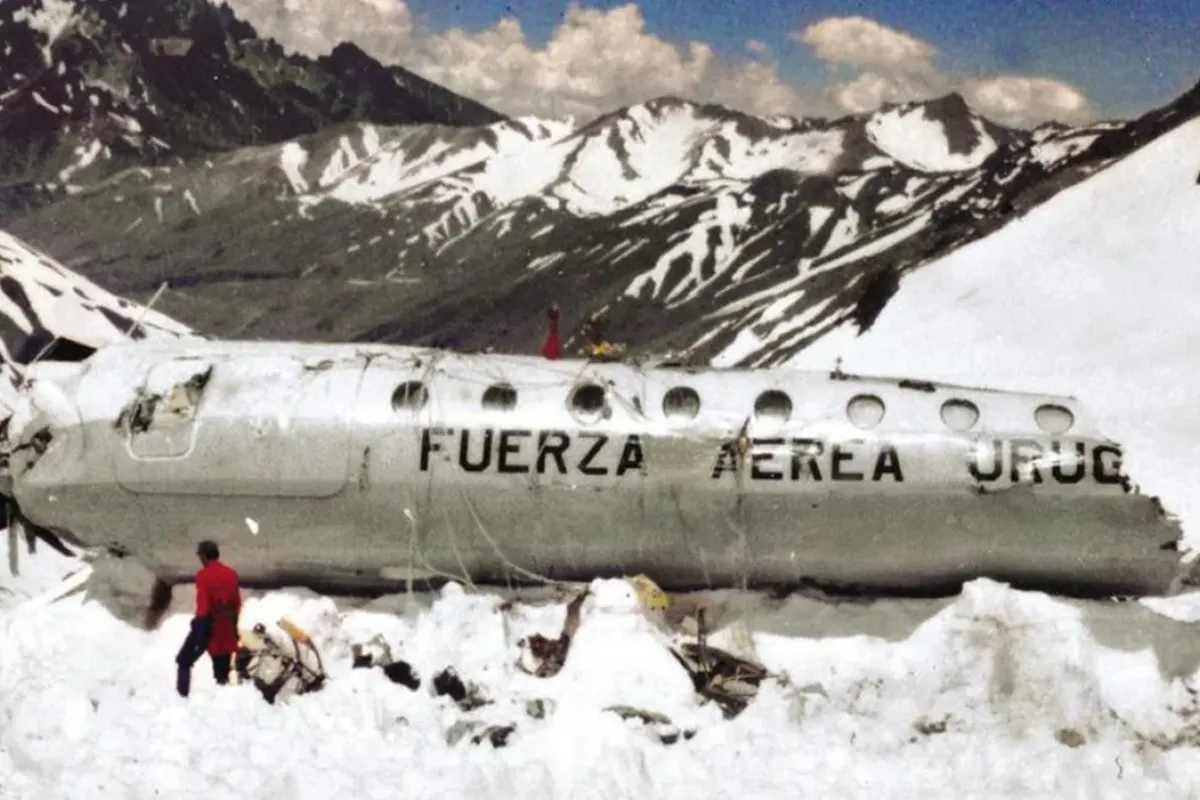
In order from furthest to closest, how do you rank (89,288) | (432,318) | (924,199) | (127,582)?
(432,318)
(924,199)
(89,288)
(127,582)

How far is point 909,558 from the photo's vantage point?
9727mm

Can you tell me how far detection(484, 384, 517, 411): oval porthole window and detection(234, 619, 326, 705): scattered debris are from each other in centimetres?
275

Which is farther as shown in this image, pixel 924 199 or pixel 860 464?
pixel 924 199

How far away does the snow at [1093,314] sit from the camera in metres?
14.1

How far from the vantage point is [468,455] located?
9.72 metres

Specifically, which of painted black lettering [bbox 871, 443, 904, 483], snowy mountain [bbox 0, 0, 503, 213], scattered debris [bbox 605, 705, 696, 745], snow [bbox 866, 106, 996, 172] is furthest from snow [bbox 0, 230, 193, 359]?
painted black lettering [bbox 871, 443, 904, 483]

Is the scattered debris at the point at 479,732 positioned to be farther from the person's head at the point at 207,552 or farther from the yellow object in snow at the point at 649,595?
the person's head at the point at 207,552

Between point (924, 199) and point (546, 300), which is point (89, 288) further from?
point (924, 199)

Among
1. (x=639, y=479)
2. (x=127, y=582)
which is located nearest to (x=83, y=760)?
(x=127, y=582)

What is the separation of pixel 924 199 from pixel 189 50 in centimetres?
2422

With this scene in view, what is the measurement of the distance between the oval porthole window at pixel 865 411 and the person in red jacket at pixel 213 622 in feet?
19.0

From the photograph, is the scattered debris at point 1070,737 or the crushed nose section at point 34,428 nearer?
the scattered debris at point 1070,737

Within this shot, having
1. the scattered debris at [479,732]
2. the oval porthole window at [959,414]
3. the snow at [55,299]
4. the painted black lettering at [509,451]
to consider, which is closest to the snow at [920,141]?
the oval porthole window at [959,414]

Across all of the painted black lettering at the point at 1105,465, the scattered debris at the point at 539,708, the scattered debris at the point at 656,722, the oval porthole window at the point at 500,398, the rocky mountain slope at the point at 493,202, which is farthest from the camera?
the rocky mountain slope at the point at 493,202
